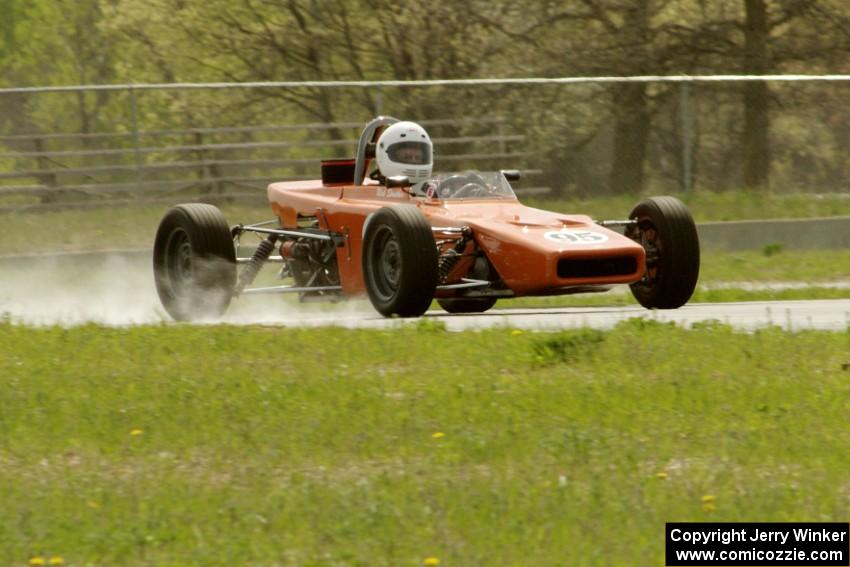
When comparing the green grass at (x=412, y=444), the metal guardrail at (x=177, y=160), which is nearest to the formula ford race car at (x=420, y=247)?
the green grass at (x=412, y=444)

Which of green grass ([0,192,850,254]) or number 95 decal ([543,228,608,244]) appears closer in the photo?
number 95 decal ([543,228,608,244])

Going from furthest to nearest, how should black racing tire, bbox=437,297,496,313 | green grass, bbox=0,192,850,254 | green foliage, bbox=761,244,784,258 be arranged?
green grass, bbox=0,192,850,254 → green foliage, bbox=761,244,784,258 → black racing tire, bbox=437,297,496,313

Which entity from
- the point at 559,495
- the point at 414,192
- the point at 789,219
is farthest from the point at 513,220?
the point at 789,219

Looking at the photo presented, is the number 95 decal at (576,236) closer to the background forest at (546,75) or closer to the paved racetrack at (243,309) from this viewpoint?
the paved racetrack at (243,309)

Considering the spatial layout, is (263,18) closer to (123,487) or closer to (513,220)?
(513,220)

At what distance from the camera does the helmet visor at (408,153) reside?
15.1m

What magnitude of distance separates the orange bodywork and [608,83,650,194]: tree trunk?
802 cm

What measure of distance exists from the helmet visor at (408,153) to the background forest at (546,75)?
8171mm

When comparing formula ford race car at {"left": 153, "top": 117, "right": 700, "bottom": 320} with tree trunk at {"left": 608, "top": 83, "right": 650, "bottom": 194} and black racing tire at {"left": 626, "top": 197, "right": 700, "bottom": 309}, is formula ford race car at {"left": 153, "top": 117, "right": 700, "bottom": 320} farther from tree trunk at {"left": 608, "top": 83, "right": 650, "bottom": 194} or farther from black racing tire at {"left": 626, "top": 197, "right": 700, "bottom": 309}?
tree trunk at {"left": 608, "top": 83, "right": 650, "bottom": 194}

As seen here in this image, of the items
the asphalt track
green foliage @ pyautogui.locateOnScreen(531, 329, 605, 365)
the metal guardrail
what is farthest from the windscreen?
the metal guardrail

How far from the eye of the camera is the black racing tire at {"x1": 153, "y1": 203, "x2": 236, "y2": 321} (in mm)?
15266

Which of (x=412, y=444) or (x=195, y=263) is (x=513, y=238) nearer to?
(x=195, y=263)

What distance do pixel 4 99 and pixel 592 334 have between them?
13612 millimetres

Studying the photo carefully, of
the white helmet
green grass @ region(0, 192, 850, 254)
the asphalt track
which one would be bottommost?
green grass @ region(0, 192, 850, 254)
